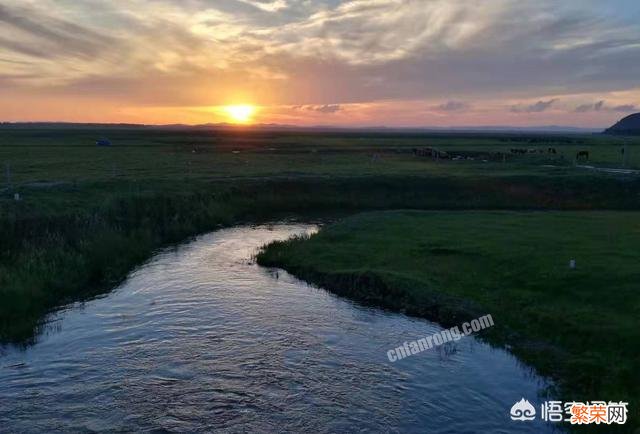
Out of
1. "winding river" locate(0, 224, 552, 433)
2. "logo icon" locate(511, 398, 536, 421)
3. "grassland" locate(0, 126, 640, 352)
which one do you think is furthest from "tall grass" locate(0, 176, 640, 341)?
"logo icon" locate(511, 398, 536, 421)

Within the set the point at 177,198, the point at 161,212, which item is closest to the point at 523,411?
the point at 161,212

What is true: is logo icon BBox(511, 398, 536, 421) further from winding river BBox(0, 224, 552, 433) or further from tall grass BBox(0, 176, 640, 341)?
tall grass BBox(0, 176, 640, 341)

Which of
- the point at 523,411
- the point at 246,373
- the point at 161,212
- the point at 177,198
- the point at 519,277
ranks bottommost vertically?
the point at 523,411

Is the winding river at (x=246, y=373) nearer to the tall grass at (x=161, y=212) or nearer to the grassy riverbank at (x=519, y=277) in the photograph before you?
the grassy riverbank at (x=519, y=277)

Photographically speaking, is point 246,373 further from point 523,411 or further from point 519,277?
point 519,277

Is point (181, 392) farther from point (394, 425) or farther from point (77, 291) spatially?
point (77, 291)

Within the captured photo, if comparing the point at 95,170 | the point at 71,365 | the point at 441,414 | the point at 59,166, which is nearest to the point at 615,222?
the point at 441,414
